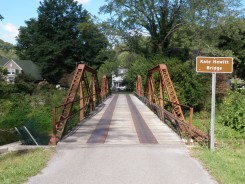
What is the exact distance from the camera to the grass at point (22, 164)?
20.5 ft

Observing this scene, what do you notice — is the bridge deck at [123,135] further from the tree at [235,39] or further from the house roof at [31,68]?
the house roof at [31,68]

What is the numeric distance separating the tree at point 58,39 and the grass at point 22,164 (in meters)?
55.4

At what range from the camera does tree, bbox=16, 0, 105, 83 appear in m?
63.8

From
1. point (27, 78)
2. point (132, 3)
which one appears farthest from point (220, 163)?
point (27, 78)

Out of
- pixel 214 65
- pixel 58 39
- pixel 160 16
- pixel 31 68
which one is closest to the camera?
pixel 214 65

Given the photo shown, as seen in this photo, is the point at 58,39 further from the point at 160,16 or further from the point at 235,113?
the point at 235,113

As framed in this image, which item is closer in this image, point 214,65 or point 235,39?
point 214,65

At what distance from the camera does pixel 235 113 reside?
14.6 metres

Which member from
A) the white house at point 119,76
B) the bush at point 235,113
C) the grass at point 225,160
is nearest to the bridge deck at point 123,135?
the grass at point 225,160

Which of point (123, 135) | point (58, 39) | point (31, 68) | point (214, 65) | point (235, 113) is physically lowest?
point (123, 135)

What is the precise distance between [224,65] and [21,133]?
6.04 meters

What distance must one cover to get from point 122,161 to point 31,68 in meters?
63.7

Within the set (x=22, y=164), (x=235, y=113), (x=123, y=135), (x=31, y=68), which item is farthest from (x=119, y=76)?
(x=22, y=164)

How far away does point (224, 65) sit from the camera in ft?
28.6
